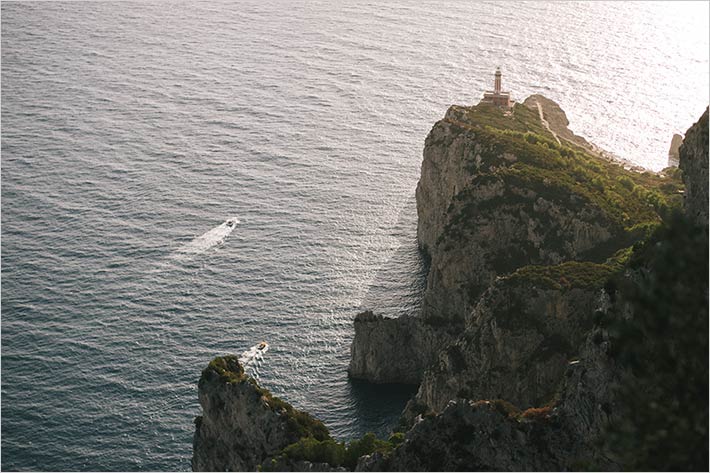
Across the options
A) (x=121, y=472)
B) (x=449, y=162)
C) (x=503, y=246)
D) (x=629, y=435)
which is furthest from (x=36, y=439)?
(x=629, y=435)

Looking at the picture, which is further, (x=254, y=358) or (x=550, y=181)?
(x=254, y=358)

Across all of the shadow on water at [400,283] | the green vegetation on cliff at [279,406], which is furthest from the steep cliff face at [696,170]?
the shadow on water at [400,283]

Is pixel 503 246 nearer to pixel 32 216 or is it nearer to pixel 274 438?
pixel 274 438

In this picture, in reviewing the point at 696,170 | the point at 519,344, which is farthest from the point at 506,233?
the point at 696,170

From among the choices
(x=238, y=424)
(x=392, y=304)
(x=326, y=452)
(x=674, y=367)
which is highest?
(x=674, y=367)

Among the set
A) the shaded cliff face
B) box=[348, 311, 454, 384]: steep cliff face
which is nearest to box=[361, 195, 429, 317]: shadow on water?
box=[348, 311, 454, 384]: steep cliff face

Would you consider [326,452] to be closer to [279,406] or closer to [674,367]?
[279,406]

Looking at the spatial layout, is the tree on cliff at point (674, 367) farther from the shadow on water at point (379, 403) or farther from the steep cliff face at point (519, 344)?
the shadow on water at point (379, 403)
